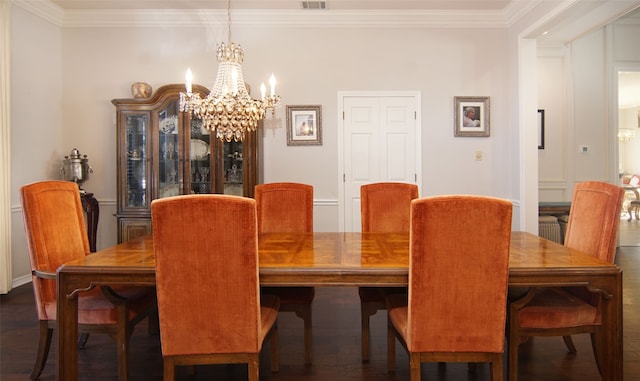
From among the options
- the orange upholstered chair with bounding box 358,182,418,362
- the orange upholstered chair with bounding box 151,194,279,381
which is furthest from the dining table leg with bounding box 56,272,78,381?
the orange upholstered chair with bounding box 358,182,418,362

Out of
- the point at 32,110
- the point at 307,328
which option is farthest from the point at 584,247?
the point at 32,110

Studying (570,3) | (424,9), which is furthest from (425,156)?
(570,3)

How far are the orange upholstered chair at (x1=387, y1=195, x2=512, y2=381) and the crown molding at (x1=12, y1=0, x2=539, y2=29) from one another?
10.9 ft

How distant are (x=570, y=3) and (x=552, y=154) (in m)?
2.31

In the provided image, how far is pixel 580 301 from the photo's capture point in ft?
5.78

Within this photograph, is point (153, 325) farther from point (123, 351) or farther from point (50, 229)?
point (50, 229)

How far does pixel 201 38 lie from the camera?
4141 mm

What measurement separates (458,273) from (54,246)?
1.91 m

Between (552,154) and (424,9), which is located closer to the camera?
(424,9)

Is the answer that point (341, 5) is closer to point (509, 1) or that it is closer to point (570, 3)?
point (509, 1)

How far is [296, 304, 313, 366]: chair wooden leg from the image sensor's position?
203 centimetres

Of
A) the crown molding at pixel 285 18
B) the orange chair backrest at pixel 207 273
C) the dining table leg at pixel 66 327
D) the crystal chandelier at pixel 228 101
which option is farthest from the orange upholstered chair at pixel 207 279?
the crown molding at pixel 285 18

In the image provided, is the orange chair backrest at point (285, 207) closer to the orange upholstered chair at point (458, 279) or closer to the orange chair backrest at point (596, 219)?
the orange upholstered chair at point (458, 279)

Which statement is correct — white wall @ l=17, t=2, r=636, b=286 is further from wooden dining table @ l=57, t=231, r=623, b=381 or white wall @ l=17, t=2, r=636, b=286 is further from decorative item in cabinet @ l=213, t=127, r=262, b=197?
wooden dining table @ l=57, t=231, r=623, b=381
